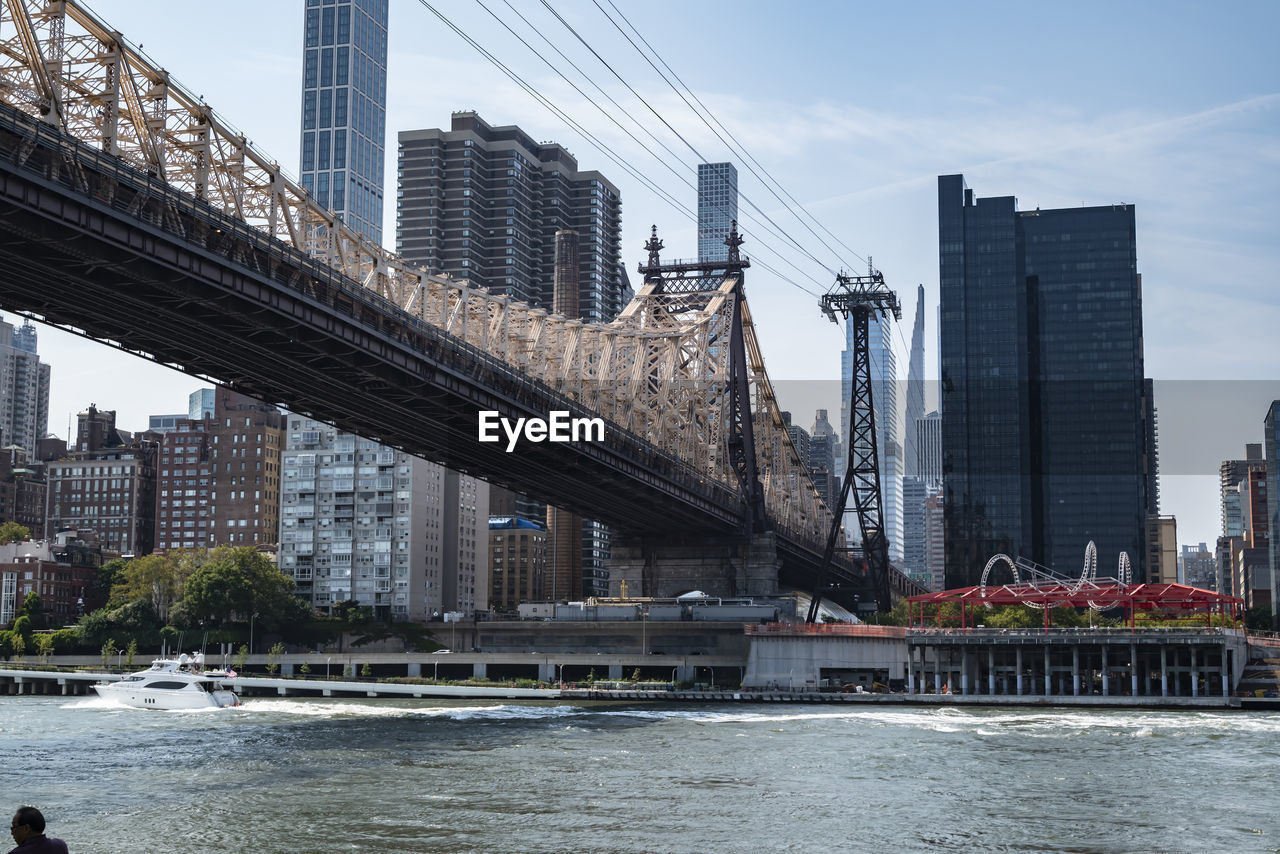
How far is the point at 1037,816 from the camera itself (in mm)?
47812

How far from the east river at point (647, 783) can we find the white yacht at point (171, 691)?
24.2 feet

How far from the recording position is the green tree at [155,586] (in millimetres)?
156875

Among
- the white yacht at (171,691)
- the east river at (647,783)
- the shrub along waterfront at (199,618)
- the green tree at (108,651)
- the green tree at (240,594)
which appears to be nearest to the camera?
the east river at (647,783)

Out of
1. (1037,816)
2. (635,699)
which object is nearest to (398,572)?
(635,699)

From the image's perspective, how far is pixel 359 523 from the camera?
575ft

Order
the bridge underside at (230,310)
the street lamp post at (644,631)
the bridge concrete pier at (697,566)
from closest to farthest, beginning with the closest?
the bridge underside at (230,310)
the street lamp post at (644,631)
the bridge concrete pier at (697,566)

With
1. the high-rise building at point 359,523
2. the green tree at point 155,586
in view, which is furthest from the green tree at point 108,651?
the high-rise building at point 359,523

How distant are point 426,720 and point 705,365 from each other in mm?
75220

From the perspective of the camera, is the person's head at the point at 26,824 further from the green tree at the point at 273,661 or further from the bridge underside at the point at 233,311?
the green tree at the point at 273,661

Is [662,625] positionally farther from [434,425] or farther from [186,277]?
[186,277]

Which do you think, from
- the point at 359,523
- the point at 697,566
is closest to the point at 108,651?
the point at 359,523

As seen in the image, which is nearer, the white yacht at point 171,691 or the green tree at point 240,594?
the white yacht at point 171,691

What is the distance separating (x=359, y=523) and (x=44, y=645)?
4090 centimetres

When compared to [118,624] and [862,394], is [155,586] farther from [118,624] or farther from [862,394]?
[862,394]
